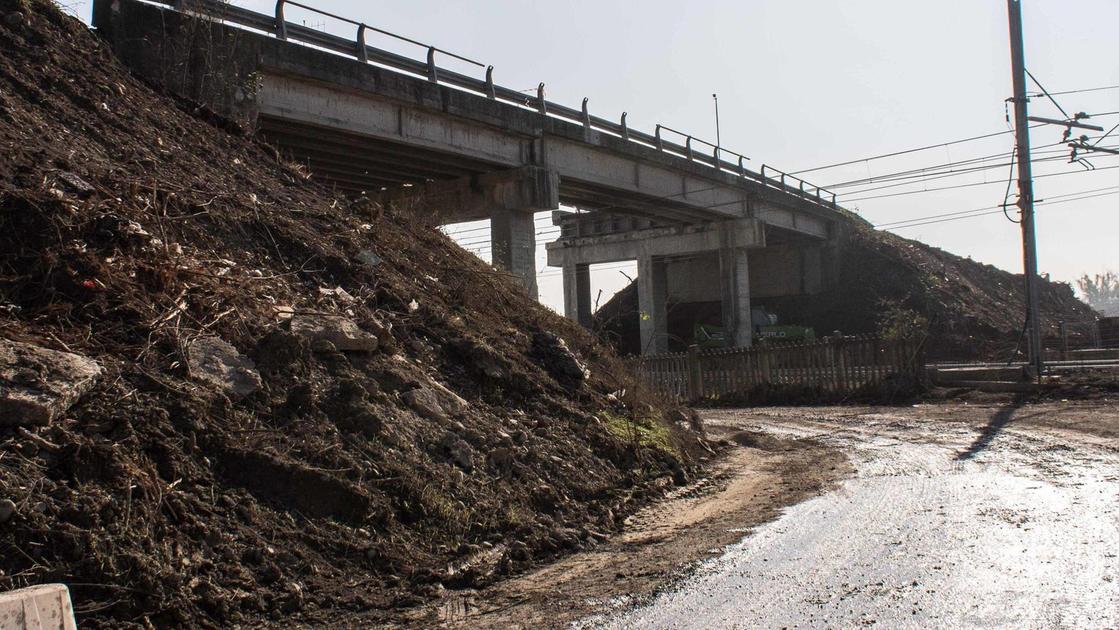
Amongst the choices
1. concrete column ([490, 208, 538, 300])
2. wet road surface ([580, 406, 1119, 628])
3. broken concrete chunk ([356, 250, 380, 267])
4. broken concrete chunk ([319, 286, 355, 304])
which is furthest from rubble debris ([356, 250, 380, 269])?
concrete column ([490, 208, 538, 300])

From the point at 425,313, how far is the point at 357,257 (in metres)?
1.05

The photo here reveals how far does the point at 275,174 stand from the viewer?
11.5 metres

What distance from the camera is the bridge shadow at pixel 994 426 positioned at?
10219 mm

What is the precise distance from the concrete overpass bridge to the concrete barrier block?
31.7ft

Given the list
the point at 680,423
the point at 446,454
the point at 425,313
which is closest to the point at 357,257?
the point at 425,313

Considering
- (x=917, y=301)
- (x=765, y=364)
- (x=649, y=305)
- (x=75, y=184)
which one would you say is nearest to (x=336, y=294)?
(x=75, y=184)

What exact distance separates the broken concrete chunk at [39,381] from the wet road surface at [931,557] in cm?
317

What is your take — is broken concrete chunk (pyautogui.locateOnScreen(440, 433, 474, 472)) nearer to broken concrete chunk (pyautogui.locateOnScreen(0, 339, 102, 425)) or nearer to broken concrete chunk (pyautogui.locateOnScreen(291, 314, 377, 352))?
broken concrete chunk (pyautogui.locateOnScreen(291, 314, 377, 352))

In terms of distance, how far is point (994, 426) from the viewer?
504 inches

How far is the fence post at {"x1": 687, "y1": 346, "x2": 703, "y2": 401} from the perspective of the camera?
22.1 meters

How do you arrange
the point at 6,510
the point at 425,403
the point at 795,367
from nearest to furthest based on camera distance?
1. the point at 6,510
2. the point at 425,403
3. the point at 795,367

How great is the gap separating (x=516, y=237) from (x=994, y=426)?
14166mm

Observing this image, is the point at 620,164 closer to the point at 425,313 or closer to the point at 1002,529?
the point at 425,313

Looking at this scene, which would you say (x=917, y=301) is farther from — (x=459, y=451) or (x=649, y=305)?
(x=459, y=451)
